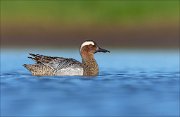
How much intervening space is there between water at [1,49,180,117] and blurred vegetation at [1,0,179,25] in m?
13.4

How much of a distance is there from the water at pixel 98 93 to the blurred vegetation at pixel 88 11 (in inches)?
528

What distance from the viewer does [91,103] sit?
40.9 ft

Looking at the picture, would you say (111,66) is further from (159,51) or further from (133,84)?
(159,51)

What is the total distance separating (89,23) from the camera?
34.0 metres

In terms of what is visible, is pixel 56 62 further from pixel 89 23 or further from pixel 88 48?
pixel 89 23

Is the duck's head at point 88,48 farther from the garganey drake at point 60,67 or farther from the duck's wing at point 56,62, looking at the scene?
the duck's wing at point 56,62

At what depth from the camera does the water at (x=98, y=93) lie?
11727mm

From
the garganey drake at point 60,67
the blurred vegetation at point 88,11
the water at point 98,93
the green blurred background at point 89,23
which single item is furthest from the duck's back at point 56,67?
the blurred vegetation at point 88,11

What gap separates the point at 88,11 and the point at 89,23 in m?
1.67

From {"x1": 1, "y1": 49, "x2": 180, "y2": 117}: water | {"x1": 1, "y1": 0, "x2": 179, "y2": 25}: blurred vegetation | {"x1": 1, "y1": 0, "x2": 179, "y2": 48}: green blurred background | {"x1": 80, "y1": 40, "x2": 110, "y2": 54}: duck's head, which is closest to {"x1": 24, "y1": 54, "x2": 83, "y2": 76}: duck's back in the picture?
{"x1": 1, "y1": 49, "x2": 180, "y2": 117}: water

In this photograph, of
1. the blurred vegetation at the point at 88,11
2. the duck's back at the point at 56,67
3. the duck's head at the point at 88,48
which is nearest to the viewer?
the duck's back at the point at 56,67

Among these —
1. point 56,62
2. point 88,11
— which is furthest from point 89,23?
point 56,62

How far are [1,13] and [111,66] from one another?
14.4 metres

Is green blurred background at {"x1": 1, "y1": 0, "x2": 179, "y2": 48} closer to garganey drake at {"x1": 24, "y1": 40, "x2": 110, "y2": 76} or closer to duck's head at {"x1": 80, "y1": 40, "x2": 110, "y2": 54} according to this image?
duck's head at {"x1": 80, "y1": 40, "x2": 110, "y2": 54}
